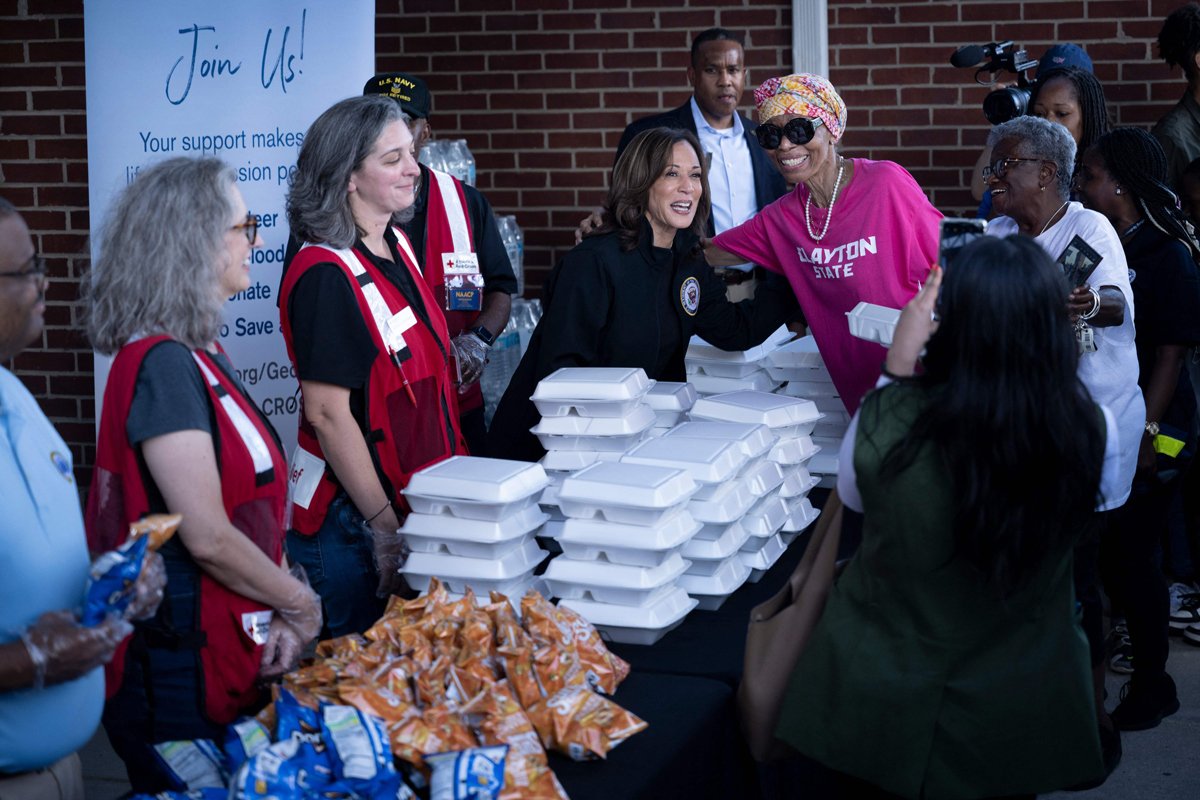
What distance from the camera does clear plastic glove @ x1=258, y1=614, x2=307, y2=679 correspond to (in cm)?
208

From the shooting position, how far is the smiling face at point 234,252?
6.75 feet

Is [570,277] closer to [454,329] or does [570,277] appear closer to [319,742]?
[454,329]

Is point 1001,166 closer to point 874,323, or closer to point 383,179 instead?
point 874,323

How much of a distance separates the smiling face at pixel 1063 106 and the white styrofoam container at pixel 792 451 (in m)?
1.82

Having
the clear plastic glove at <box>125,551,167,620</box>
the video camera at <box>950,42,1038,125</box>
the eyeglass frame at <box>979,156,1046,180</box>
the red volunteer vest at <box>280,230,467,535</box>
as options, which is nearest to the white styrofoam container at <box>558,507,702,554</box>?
the red volunteer vest at <box>280,230,467,535</box>

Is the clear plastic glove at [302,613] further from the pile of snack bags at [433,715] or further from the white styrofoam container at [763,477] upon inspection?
the white styrofoam container at [763,477]

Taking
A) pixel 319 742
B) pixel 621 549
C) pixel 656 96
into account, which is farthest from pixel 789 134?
pixel 656 96

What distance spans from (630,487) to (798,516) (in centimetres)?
74

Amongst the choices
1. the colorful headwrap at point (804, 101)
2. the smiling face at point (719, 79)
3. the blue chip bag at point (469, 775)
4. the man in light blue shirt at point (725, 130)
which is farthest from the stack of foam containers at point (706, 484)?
the smiling face at point (719, 79)

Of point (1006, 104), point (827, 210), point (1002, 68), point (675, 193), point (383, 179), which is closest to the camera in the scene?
point (383, 179)

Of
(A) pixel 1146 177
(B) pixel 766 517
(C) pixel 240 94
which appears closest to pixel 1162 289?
(A) pixel 1146 177

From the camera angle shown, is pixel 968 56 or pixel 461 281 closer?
pixel 461 281

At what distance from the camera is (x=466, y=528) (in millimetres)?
2436

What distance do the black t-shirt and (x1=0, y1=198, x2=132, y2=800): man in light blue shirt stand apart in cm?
272
